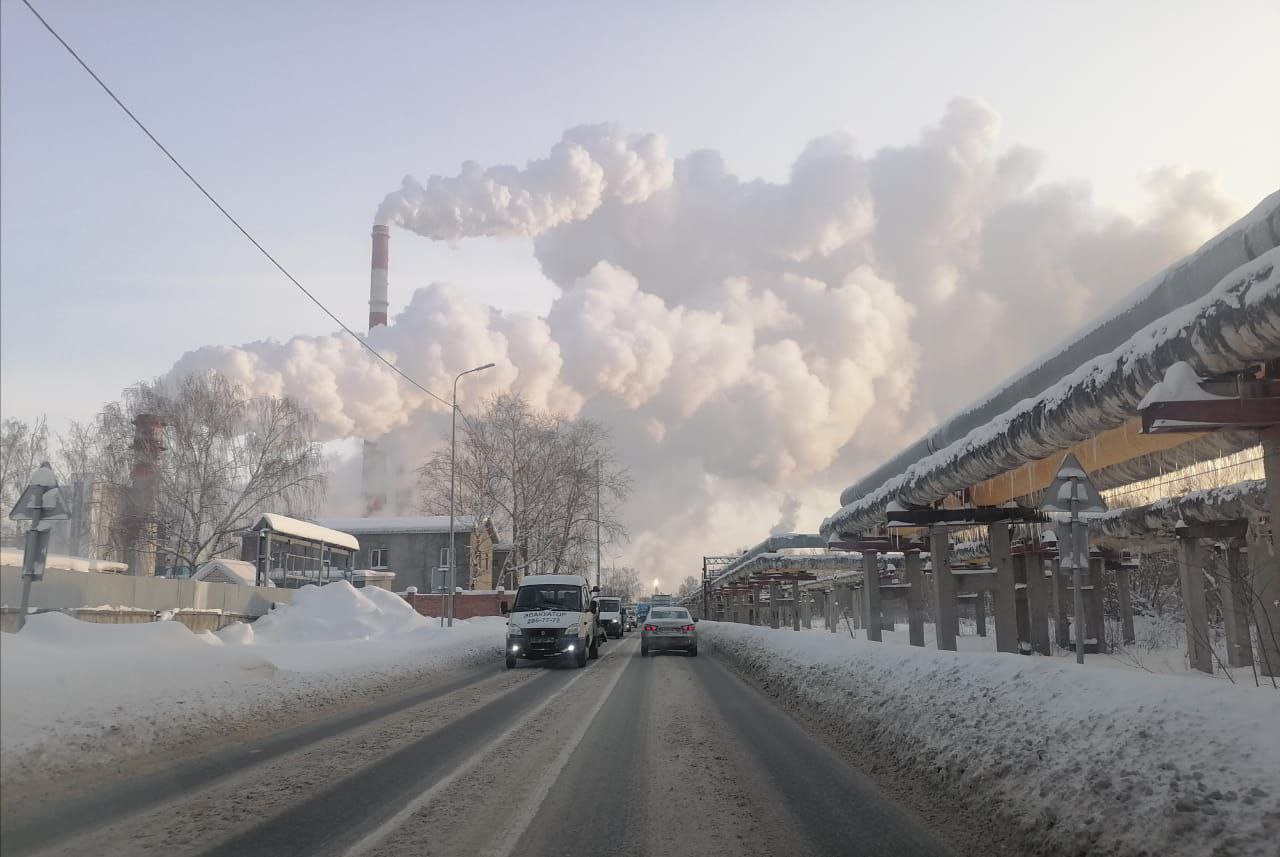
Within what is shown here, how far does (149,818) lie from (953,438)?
12.2 m

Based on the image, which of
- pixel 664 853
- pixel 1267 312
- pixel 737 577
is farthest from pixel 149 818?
pixel 737 577

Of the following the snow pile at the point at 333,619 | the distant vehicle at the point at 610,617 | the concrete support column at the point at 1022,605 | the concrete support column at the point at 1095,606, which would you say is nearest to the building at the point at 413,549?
the distant vehicle at the point at 610,617

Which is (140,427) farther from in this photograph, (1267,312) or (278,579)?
(1267,312)

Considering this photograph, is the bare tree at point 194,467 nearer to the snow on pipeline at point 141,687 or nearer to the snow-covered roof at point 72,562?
the snow-covered roof at point 72,562

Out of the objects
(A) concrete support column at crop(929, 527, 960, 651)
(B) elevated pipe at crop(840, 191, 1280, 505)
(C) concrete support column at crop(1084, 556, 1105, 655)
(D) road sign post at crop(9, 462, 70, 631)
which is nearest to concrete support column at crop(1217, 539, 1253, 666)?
(A) concrete support column at crop(929, 527, 960, 651)

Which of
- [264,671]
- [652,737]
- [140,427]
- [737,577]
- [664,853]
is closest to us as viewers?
[664,853]

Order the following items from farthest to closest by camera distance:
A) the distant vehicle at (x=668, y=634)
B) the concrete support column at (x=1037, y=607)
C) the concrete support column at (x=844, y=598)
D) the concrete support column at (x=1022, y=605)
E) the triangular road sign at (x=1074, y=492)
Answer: the concrete support column at (x=844, y=598) → the distant vehicle at (x=668, y=634) → the concrete support column at (x=1022, y=605) → the concrete support column at (x=1037, y=607) → the triangular road sign at (x=1074, y=492)

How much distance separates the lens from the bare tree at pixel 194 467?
37594 millimetres

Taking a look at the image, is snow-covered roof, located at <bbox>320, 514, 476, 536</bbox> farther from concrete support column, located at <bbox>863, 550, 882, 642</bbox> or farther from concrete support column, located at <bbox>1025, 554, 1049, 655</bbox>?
concrete support column, located at <bbox>1025, 554, 1049, 655</bbox>

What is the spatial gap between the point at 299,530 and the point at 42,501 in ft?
70.8

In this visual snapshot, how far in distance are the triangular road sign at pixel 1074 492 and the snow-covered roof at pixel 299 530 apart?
85.3 ft

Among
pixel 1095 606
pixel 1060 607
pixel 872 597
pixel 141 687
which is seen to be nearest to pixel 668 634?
pixel 872 597

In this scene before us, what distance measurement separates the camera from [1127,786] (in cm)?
480

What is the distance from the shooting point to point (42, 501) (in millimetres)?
10773
